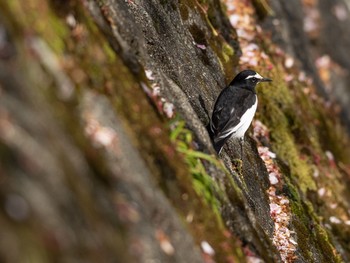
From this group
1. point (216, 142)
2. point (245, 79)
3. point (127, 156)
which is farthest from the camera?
point (245, 79)

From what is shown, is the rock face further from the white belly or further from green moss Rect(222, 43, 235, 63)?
green moss Rect(222, 43, 235, 63)

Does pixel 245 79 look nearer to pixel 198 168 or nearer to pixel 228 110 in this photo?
pixel 228 110

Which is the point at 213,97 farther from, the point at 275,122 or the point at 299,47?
the point at 299,47

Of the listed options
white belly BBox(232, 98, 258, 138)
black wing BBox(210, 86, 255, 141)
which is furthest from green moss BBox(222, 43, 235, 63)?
white belly BBox(232, 98, 258, 138)

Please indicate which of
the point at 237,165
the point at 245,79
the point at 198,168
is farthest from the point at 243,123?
the point at 198,168

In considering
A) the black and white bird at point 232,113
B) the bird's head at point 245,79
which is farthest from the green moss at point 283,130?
the black and white bird at point 232,113

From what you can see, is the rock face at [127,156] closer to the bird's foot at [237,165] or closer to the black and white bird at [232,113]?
the bird's foot at [237,165]

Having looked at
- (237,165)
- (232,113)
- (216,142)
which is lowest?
(237,165)

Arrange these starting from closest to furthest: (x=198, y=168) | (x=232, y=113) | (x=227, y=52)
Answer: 1. (x=198, y=168)
2. (x=232, y=113)
3. (x=227, y=52)
